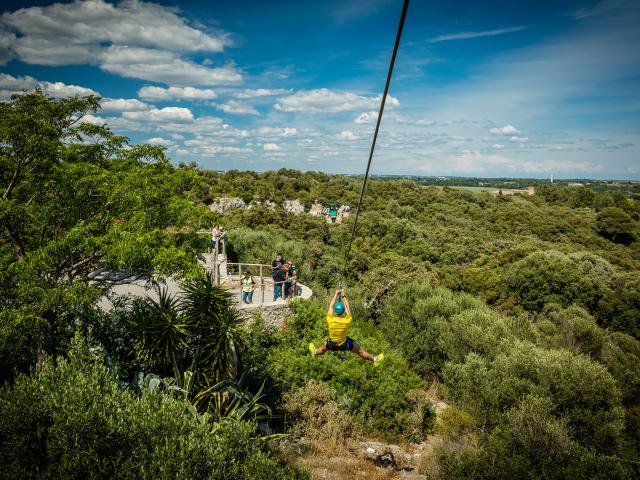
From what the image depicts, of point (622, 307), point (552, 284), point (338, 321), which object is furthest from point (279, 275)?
point (622, 307)

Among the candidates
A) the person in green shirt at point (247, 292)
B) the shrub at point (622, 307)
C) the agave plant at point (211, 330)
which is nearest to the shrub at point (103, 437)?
the agave plant at point (211, 330)

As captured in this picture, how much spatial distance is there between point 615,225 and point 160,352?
70205 millimetres

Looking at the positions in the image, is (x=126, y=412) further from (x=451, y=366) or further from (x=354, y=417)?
(x=451, y=366)

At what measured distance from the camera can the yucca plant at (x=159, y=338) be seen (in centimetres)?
970

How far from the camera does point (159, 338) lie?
987cm

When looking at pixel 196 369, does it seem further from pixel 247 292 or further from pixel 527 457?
pixel 527 457

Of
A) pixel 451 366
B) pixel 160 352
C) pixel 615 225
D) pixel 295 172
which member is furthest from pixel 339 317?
pixel 295 172

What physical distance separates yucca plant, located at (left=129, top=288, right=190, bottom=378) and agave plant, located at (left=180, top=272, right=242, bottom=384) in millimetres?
431

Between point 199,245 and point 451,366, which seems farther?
point 451,366

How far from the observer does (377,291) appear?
27.7 metres

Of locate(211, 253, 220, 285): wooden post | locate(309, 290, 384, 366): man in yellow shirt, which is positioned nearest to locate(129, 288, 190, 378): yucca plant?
locate(309, 290, 384, 366): man in yellow shirt

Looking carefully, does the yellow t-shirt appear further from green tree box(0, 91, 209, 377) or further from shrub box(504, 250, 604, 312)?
shrub box(504, 250, 604, 312)

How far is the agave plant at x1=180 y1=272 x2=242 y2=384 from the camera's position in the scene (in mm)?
10254

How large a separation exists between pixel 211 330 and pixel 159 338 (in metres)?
1.38
